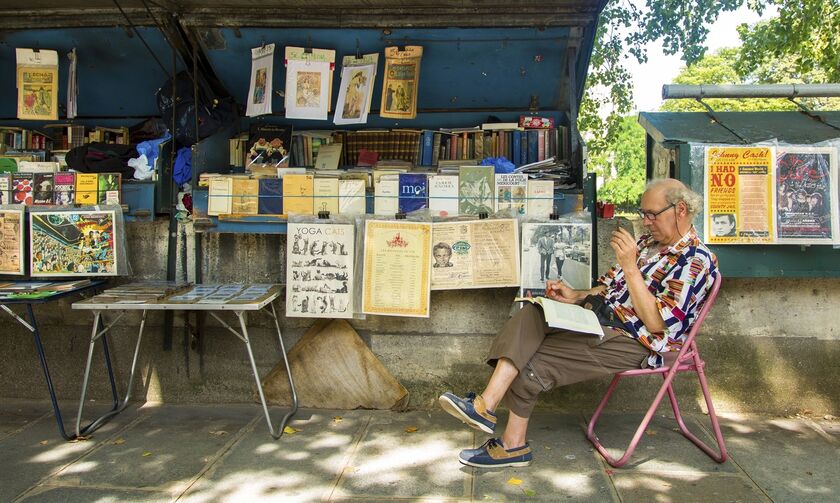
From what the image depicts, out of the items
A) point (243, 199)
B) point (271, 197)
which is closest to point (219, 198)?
point (243, 199)

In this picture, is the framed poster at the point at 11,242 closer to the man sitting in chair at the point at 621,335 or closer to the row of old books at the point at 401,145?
the row of old books at the point at 401,145

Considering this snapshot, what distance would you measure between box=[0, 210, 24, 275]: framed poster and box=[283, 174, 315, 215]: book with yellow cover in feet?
4.98

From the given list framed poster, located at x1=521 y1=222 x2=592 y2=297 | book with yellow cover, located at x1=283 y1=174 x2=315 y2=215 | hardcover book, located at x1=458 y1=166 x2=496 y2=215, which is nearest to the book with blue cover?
hardcover book, located at x1=458 y1=166 x2=496 y2=215

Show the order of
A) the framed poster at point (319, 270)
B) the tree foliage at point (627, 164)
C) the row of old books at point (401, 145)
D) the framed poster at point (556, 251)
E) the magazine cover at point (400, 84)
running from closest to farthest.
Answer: the framed poster at point (556, 251)
the framed poster at point (319, 270)
the magazine cover at point (400, 84)
the row of old books at point (401, 145)
the tree foliage at point (627, 164)

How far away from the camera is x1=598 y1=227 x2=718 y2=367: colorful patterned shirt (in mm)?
3074

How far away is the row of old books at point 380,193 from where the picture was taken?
3.96 m

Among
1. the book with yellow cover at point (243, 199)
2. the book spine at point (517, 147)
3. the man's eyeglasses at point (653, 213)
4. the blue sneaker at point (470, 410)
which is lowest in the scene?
the blue sneaker at point (470, 410)

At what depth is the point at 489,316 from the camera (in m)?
4.00

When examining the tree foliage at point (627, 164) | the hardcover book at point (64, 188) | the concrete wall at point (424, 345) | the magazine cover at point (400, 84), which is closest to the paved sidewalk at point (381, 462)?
the concrete wall at point (424, 345)

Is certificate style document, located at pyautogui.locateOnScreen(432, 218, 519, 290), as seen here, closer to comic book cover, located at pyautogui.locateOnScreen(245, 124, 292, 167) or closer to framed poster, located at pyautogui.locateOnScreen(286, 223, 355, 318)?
framed poster, located at pyautogui.locateOnScreen(286, 223, 355, 318)

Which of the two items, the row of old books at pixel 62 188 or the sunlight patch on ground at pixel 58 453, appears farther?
the row of old books at pixel 62 188

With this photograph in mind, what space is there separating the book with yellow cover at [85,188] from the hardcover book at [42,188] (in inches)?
6.7

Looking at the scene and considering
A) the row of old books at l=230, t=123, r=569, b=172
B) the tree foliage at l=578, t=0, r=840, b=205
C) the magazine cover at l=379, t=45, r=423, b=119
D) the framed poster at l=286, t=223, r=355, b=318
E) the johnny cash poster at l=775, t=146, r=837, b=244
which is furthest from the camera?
the tree foliage at l=578, t=0, r=840, b=205

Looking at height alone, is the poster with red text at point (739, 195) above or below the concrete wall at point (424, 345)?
above
